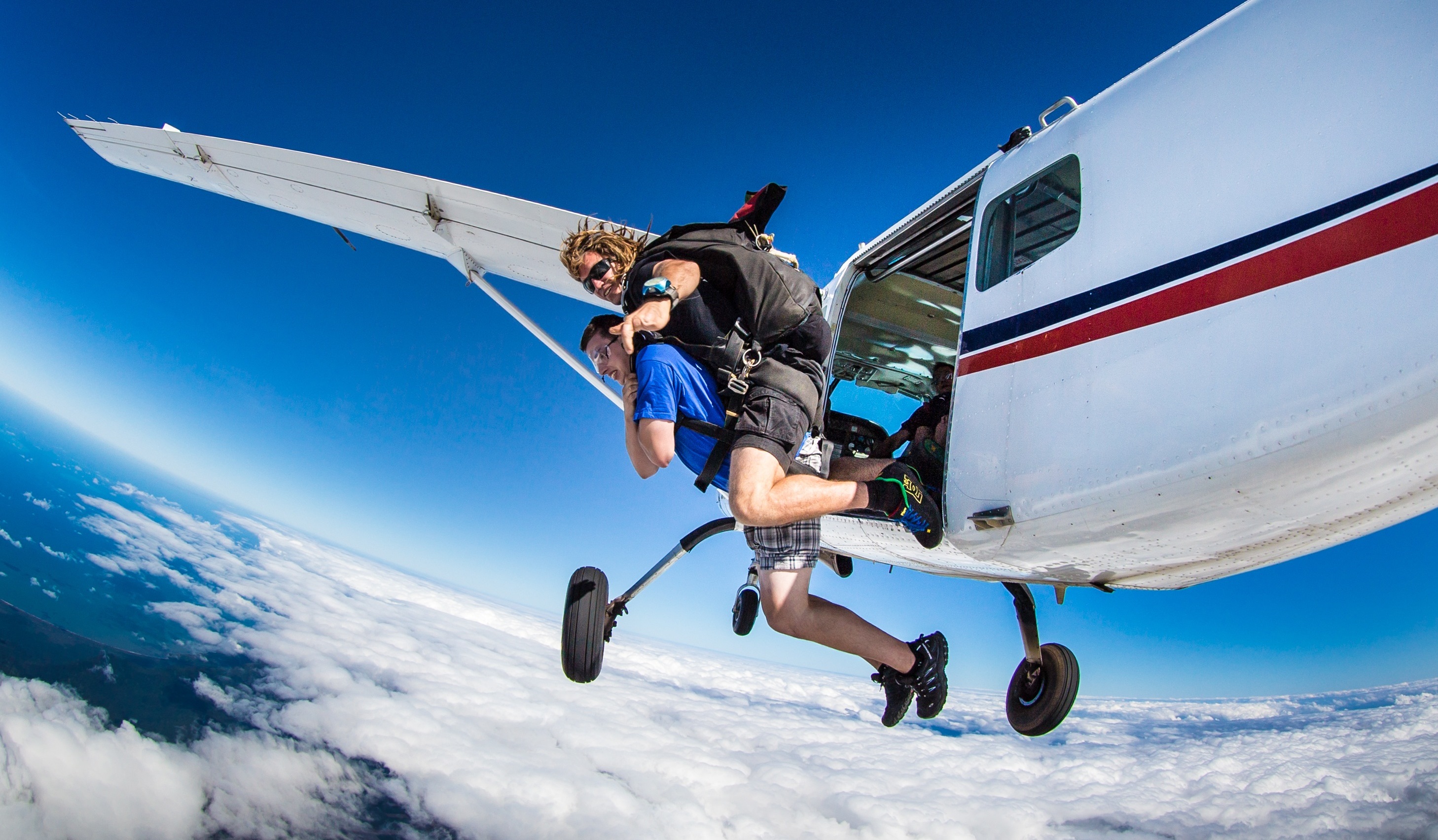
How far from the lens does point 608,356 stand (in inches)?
118

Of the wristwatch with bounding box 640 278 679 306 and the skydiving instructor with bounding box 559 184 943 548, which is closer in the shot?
the wristwatch with bounding box 640 278 679 306

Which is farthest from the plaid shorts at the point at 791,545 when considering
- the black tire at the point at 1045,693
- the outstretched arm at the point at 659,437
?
the black tire at the point at 1045,693

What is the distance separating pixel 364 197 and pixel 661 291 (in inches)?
192

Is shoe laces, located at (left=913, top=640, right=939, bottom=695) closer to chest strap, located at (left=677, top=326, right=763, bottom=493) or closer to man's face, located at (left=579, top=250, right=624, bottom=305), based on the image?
chest strap, located at (left=677, top=326, right=763, bottom=493)

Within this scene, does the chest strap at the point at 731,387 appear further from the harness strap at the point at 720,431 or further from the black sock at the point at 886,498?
the black sock at the point at 886,498

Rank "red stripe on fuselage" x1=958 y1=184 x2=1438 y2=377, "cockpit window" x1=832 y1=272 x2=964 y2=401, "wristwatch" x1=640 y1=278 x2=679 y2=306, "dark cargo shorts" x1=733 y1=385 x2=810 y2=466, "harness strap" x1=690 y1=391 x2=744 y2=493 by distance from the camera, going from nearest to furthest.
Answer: "red stripe on fuselage" x1=958 y1=184 x2=1438 y2=377 → "wristwatch" x1=640 y1=278 x2=679 y2=306 → "dark cargo shorts" x1=733 y1=385 x2=810 y2=466 → "harness strap" x1=690 y1=391 x2=744 y2=493 → "cockpit window" x1=832 y1=272 x2=964 y2=401

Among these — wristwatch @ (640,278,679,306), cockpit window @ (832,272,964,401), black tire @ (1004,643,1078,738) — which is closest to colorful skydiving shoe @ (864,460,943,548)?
wristwatch @ (640,278,679,306)

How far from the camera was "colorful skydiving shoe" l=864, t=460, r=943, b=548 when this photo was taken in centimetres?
235

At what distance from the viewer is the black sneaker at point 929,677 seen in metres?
2.71

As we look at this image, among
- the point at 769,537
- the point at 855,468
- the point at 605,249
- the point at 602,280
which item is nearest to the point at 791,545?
the point at 769,537

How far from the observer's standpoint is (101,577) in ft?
279

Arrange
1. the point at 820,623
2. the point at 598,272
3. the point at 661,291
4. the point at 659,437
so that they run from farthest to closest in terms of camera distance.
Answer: the point at 820,623 → the point at 598,272 → the point at 659,437 → the point at 661,291

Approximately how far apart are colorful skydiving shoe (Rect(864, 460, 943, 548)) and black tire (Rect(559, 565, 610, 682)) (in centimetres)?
163

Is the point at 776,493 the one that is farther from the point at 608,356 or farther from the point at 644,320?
the point at 608,356
